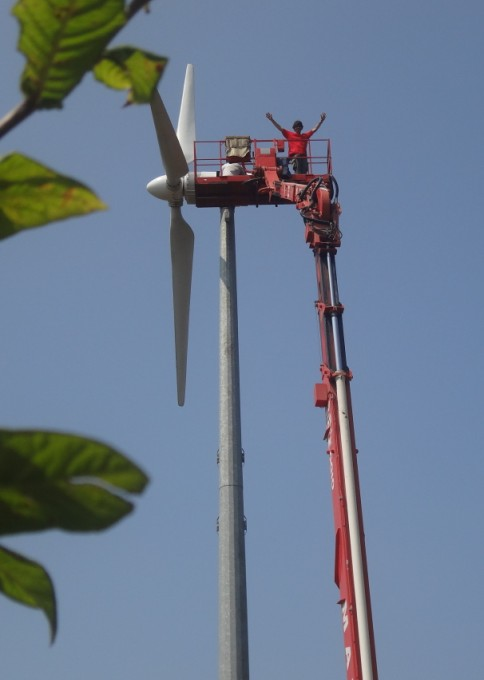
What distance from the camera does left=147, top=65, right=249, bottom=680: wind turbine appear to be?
13.4 meters

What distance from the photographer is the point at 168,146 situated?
17234 millimetres

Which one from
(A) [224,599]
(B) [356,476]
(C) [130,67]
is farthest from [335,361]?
(C) [130,67]

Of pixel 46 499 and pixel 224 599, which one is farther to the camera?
pixel 224 599

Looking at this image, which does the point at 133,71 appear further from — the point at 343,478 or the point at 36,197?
the point at 343,478

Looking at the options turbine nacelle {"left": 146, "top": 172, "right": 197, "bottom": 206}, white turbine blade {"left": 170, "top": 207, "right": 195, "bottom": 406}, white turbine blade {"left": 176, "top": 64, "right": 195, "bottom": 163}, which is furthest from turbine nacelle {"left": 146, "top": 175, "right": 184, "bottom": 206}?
white turbine blade {"left": 176, "top": 64, "right": 195, "bottom": 163}

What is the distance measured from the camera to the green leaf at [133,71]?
1.03m

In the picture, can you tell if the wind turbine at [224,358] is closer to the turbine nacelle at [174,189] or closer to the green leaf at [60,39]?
the turbine nacelle at [174,189]

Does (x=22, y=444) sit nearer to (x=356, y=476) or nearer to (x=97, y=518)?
(x=97, y=518)

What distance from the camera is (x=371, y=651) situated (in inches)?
523

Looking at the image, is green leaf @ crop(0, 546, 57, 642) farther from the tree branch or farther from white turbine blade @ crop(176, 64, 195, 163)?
white turbine blade @ crop(176, 64, 195, 163)

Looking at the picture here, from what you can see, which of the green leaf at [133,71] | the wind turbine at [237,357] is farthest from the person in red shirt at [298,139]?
the green leaf at [133,71]

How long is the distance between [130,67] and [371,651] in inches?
526

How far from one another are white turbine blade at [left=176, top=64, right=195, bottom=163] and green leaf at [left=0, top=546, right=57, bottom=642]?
2001 centimetres

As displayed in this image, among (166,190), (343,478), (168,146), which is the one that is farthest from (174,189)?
(343,478)
